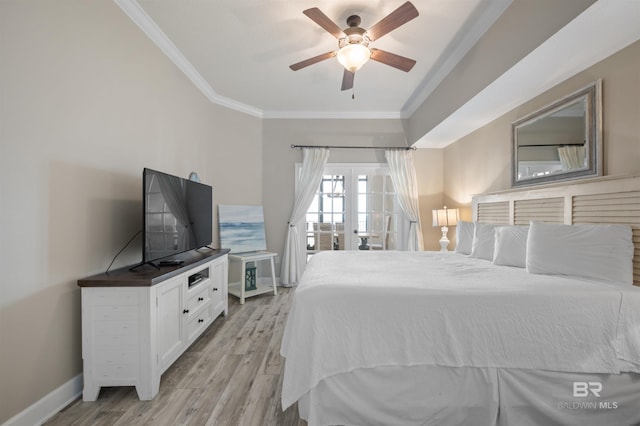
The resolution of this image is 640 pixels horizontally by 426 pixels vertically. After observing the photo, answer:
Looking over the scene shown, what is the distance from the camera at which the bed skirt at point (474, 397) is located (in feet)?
4.79

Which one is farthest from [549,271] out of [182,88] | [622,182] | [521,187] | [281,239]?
[182,88]

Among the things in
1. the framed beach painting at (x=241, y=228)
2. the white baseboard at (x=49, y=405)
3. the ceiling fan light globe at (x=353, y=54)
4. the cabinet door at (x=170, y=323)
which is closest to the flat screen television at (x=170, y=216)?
the cabinet door at (x=170, y=323)

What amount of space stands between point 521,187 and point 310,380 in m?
2.65

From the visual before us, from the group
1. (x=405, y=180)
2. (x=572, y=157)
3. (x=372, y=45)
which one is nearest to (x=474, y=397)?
(x=572, y=157)

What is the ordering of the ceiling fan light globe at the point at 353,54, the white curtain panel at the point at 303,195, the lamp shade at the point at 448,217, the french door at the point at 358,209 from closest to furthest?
1. the ceiling fan light globe at the point at 353,54
2. the lamp shade at the point at 448,217
3. the white curtain panel at the point at 303,195
4. the french door at the point at 358,209

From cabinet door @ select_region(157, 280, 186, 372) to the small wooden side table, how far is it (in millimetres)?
1470

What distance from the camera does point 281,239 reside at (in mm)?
4582

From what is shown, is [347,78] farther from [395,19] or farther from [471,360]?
[471,360]

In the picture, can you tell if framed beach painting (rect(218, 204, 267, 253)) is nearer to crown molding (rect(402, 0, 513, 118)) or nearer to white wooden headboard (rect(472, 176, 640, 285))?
crown molding (rect(402, 0, 513, 118))

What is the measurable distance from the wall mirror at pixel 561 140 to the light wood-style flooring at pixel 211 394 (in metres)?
2.68

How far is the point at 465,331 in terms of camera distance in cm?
147

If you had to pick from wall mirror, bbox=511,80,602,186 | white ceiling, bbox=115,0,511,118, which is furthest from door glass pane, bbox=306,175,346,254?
wall mirror, bbox=511,80,602,186

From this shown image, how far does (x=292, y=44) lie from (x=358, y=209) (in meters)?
2.64

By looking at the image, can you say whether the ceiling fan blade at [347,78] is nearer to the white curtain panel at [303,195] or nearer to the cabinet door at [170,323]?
the white curtain panel at [303,195]
